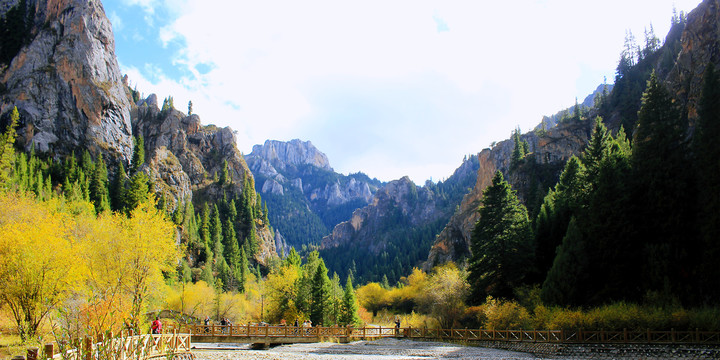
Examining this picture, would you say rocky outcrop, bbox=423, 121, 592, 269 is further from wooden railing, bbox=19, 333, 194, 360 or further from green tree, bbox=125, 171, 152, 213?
wooden railing, bbox=19, 333, 194, 360

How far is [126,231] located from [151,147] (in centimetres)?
11110

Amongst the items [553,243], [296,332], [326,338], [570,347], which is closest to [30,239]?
[296,332]

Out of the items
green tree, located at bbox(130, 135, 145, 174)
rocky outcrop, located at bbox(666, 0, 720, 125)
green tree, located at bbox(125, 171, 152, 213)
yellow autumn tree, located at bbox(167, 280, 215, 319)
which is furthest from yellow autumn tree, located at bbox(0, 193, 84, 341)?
green tree, located at bbox(130, 135, 145, 174)

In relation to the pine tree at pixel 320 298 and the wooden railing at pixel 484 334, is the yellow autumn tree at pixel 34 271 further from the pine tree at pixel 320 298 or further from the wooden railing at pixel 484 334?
the pine tree at pixel 320 298

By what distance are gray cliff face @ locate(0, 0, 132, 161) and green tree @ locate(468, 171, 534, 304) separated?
3777 inches

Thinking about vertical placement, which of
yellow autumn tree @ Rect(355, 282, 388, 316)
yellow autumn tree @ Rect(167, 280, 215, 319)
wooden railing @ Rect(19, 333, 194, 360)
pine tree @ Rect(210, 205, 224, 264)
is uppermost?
pine tree @ Rect(210, 205, 224, 264)

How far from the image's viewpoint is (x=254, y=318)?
72.3 meters

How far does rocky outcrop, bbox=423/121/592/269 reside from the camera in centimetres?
10238

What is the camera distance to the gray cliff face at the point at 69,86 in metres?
102

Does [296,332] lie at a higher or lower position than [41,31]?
lower

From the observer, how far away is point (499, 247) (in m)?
46.9

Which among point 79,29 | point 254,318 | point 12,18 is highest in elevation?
point 12,18

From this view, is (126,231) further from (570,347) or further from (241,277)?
(241,277)

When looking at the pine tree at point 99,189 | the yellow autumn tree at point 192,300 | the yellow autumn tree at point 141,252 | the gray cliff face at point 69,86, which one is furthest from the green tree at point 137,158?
the yellow autumn tree at point 141,252
